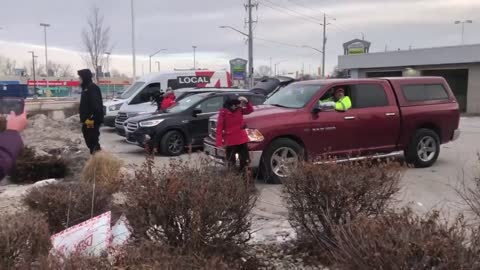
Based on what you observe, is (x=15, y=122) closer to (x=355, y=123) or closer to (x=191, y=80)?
(x=355, y=123)

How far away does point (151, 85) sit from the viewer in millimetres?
18781

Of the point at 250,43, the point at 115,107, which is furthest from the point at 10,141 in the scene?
the point at 250,43

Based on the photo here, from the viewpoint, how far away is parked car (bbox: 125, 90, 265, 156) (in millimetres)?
12406

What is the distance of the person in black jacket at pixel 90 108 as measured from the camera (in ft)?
29.8

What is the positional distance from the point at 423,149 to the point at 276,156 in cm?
341

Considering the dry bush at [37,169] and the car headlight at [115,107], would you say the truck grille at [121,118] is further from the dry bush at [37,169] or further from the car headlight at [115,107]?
the dry bush at [37,169]

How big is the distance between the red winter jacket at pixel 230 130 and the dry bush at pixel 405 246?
500cm

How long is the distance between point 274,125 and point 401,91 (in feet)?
10.1

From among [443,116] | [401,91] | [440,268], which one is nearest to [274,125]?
[401,91]

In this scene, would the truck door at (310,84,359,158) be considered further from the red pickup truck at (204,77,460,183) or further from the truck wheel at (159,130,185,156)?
the truck wheel at (159,130,185,156)

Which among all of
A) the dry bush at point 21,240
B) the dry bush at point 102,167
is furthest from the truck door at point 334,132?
the dry bush at point 21,240

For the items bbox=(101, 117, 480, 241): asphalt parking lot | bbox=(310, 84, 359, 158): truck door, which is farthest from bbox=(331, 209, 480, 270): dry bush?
bbox=(310, 84, 359, 158): truck door

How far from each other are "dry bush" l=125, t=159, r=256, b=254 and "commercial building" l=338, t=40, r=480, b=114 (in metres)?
30.3

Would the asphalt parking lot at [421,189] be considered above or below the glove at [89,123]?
below
